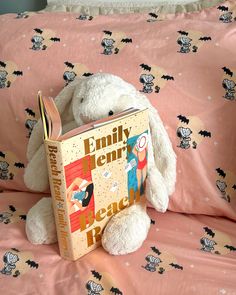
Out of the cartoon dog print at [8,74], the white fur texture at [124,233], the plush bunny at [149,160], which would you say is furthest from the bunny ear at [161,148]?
the cartoon dog print at [8,74]

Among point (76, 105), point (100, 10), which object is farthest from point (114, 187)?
point (100, 10)

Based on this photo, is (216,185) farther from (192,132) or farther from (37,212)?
(37,212)

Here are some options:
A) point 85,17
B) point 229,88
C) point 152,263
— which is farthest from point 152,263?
point 85,17

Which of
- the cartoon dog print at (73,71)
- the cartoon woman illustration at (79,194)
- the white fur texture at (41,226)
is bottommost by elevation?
the white fur texture at (41,226)

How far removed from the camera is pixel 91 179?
0.87 meters

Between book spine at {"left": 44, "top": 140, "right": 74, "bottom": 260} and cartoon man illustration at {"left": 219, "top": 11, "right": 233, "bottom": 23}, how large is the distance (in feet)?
1.87

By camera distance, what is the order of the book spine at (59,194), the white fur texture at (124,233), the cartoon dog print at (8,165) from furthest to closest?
the cartoon dog print at (8,165) → the white fur texture at (124,233) → the book spine at (59,194)

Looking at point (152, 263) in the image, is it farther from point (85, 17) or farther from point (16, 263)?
point (85, 17)

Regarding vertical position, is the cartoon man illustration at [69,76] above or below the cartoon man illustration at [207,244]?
above

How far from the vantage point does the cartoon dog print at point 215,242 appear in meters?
0.93

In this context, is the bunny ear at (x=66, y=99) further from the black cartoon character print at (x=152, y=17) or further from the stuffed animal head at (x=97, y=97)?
the black cartoon character print at (x=152, y=17)

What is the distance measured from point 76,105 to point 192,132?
0.28m

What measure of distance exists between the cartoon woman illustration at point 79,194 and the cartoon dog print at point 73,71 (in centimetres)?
32

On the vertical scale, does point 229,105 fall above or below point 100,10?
below
